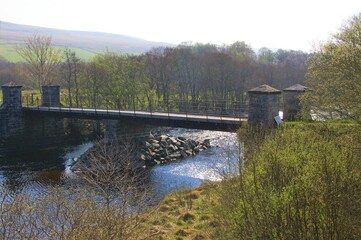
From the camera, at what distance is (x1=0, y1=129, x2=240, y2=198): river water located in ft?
80.6

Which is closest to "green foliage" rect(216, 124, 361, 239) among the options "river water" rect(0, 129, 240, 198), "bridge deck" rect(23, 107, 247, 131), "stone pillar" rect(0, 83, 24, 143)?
"river water" rect(0, 129, 240, 198)

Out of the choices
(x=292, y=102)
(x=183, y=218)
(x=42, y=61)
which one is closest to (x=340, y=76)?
(x=292, y=102)

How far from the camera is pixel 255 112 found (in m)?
22.1

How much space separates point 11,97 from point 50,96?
4.32m

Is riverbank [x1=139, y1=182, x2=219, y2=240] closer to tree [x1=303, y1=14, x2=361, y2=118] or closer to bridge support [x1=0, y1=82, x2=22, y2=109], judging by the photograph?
tree [x1=303, y1=14, x2=361, y2=118]

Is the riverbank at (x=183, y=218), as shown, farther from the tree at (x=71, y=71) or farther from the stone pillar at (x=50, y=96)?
the tree at (x=71, y=71)

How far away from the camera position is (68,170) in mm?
29594

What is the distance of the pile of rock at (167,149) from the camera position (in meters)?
32.8

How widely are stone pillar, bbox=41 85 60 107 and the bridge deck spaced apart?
3.04m

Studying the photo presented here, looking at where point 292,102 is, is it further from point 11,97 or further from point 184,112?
point 11,97

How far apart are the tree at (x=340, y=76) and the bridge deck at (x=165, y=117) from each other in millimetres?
7535

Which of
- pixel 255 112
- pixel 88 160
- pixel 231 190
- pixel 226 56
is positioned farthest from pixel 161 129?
pixel 231 190

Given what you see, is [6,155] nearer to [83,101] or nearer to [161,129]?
[83,101]

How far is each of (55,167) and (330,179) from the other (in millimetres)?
26207
